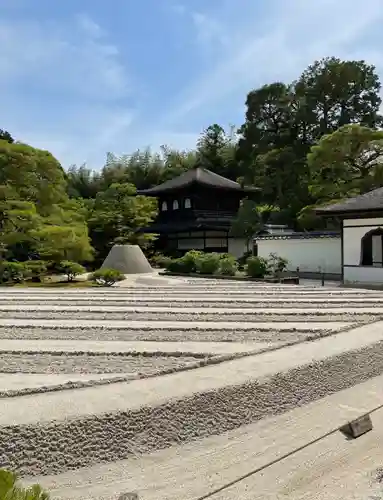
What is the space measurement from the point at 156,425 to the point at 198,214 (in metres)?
21.3

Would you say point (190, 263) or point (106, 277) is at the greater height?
point (190, 263)

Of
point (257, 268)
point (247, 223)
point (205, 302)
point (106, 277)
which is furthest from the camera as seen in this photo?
point (247, 223)

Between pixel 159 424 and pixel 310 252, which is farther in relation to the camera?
pixel 310 252

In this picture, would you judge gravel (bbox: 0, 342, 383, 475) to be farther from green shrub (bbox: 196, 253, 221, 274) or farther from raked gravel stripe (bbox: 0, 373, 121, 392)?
green shrub (bbox: 196, 253, 221, 274)

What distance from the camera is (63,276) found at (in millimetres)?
16781

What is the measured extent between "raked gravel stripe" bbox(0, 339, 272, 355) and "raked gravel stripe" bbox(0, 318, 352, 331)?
0.75m

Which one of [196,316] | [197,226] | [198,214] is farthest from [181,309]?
[198,214]

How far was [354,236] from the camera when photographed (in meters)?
14.2

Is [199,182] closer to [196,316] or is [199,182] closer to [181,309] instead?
[181,309]

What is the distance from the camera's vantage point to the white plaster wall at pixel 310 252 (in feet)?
52.7

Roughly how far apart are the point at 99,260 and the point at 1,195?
926cm

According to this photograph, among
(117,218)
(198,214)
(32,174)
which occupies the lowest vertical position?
(117,218)

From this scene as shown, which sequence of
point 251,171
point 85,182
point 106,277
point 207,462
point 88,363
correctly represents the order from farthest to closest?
point 85,182 → point 251,171 → point 106,277 → point 88,363 → point 207,462

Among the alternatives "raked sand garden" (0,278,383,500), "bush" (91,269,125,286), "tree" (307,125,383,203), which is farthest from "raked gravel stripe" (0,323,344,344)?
"tree" (307,125,383,203)
